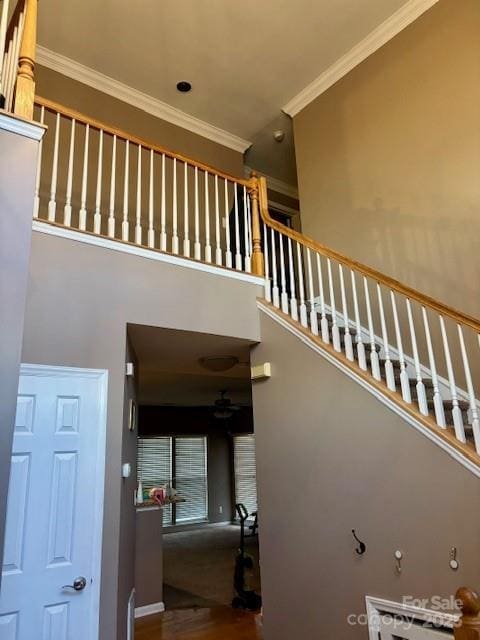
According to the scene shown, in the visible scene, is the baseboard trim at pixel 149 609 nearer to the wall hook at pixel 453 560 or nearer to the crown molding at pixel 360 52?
the wall hook at pixel 453 560

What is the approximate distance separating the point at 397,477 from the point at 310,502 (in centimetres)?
77

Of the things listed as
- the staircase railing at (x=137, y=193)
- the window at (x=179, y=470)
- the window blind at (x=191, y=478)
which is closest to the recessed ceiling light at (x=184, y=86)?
the staircase railing at (x=137, y=193)

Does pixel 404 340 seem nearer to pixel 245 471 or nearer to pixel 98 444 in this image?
pixel 98 444

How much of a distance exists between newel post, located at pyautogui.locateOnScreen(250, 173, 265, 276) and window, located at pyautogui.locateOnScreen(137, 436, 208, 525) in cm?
752

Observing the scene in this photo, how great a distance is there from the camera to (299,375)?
3.55 meters

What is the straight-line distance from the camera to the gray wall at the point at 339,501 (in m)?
2.49

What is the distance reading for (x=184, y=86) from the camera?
5566 millimetres

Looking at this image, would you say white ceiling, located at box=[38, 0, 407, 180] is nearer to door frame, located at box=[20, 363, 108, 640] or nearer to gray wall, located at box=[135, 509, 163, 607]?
door frame, located at box=[20, 363, 108, 640]

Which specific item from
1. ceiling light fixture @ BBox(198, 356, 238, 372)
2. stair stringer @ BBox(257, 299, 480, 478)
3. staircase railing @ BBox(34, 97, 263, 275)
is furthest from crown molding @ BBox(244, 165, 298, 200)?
stair stringer @ BBox(257, 299, 480, 478)

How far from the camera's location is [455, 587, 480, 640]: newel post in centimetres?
141

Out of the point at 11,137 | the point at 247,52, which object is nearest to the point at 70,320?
the point at 11,137

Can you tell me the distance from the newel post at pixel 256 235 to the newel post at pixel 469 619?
3003mm

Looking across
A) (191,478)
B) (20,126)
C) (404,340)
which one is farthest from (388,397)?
(191,478)

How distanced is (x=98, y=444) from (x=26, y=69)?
2.13 metres
